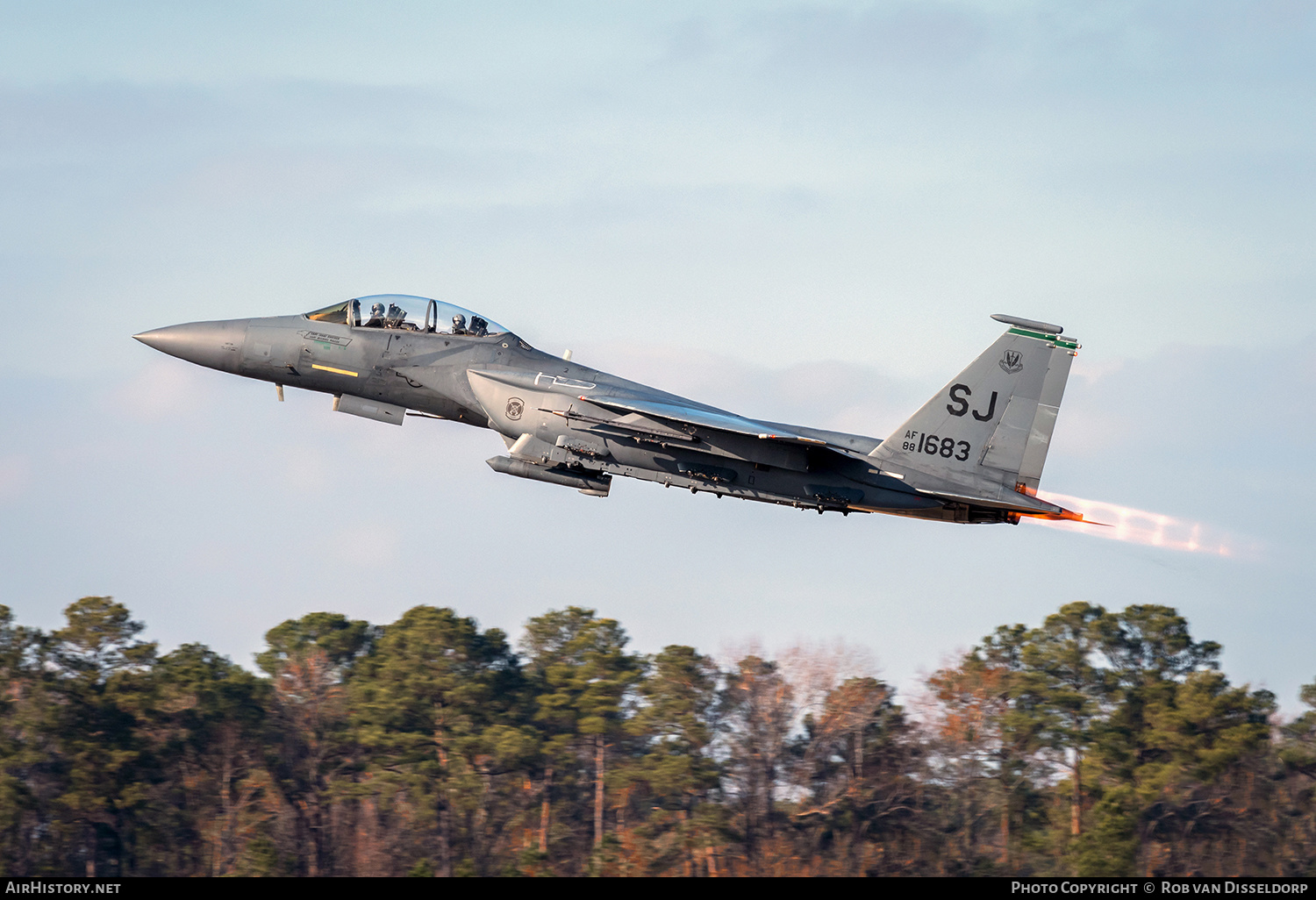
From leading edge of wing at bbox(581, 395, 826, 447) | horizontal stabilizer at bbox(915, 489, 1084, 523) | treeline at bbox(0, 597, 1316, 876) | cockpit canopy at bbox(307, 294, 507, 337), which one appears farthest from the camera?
treeline at bbox(0, 597, 1316, 876)

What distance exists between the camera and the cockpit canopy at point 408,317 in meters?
23.9

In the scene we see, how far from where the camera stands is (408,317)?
78.7ft

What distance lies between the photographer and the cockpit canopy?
78.5 ft

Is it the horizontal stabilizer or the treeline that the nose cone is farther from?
the treeline

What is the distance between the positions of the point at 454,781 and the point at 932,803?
18811 millimetres

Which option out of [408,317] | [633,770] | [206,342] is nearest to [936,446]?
[408,317]

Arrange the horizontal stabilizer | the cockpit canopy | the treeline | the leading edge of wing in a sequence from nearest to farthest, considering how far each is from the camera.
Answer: the leading edge of wing, the horizontal stabilizer, the cockpit canopy, the treeline

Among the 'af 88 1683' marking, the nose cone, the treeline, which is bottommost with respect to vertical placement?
the treeline

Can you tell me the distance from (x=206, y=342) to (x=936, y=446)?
43.4 ft

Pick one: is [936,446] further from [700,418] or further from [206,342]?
[206,342]

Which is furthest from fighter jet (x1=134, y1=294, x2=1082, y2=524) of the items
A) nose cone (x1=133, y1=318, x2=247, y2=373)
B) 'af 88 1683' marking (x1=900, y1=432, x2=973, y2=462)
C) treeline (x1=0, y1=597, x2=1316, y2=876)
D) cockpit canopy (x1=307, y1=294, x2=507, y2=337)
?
treeline (x1=0, y1=597, x2=1316, y2=876)

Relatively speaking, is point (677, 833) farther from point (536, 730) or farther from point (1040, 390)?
point (1040, 390)

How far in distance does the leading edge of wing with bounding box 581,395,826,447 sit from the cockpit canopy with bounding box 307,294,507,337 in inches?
116

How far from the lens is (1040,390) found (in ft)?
73.2
